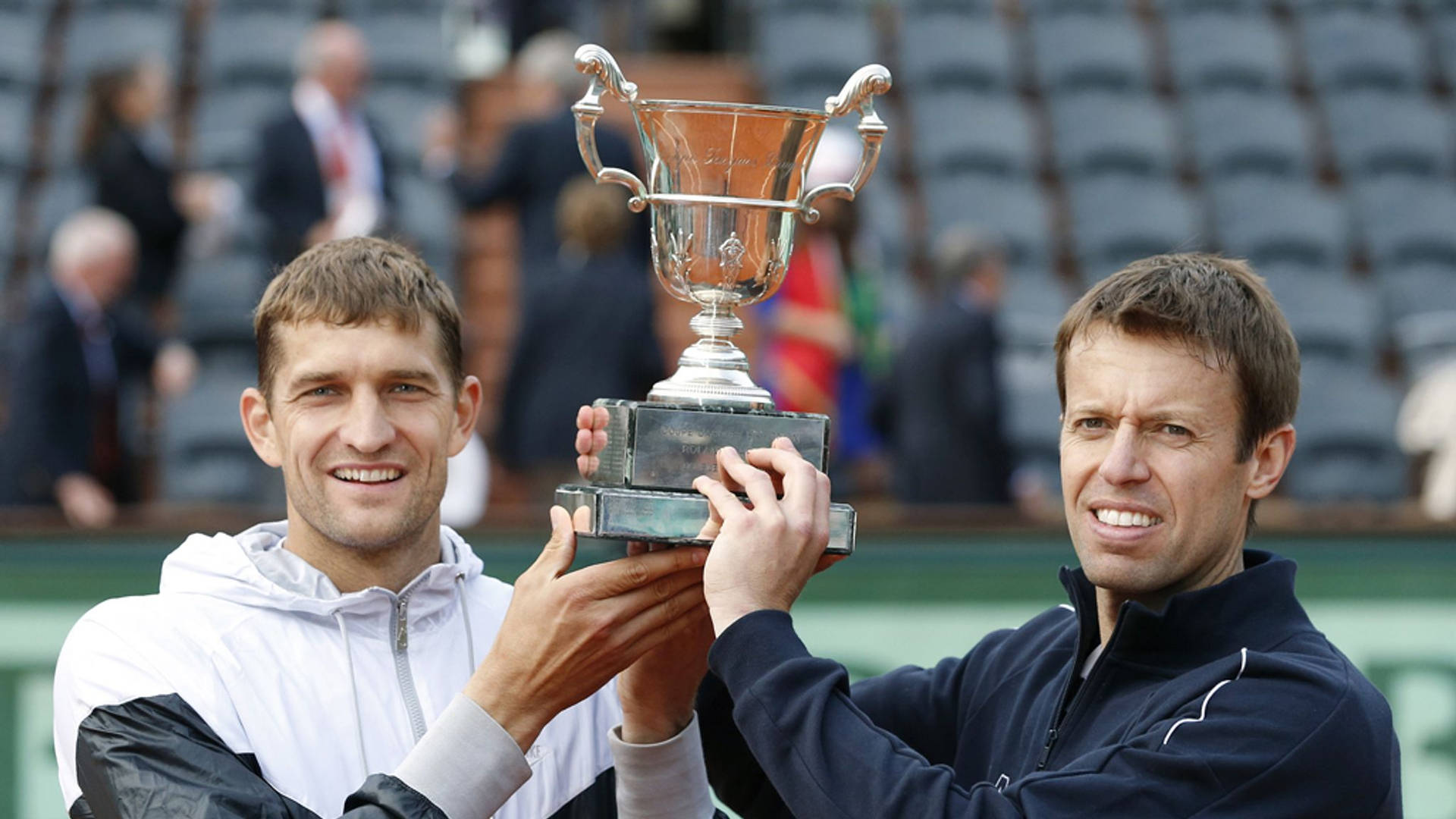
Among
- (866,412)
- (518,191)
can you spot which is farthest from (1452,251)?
(518,191)

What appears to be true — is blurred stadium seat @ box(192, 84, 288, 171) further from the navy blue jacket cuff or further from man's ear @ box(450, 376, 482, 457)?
the navy blue jacket cuff

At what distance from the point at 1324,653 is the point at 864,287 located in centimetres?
431

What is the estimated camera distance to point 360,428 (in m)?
2.35

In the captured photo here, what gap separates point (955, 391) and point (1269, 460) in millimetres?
3939

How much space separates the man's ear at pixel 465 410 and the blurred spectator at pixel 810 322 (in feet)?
12.3

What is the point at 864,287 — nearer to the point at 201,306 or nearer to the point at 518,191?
the point at 518,191

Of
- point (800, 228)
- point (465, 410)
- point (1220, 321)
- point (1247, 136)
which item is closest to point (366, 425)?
point (465, 410)

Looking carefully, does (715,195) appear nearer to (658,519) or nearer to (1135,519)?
(658,519)

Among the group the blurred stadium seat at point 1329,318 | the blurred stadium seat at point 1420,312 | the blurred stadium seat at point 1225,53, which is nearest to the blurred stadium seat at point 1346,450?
the blurred stadium seat at point 1420,312

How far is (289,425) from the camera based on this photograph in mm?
2398

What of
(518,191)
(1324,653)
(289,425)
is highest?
(518,191)

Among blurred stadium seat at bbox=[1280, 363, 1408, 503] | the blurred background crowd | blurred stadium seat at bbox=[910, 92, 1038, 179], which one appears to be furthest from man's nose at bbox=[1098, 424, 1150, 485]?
blurred stadium seat at bbox=[910, 92, 1038, 179]

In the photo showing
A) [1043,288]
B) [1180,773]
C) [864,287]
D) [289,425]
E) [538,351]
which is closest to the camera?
[1180,773]

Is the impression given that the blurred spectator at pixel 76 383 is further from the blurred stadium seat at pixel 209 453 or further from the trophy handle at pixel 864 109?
the trophy handle at pixel 864 109
